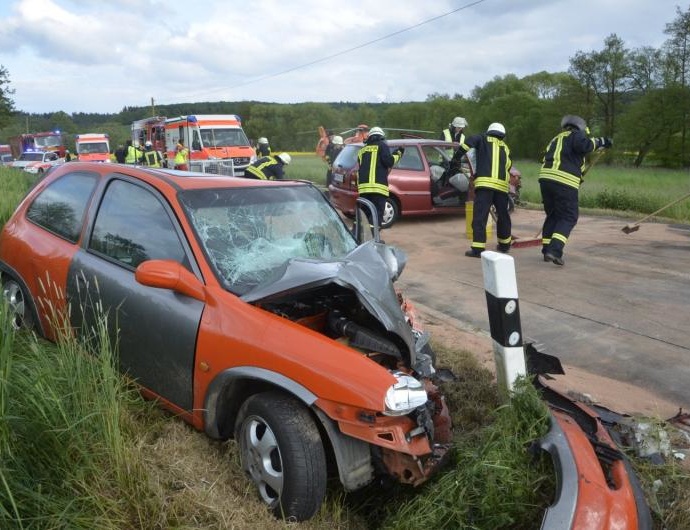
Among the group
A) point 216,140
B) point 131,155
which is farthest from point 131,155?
point 216,140

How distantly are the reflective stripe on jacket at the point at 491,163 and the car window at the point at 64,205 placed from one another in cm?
541

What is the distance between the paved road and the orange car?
6.27 ft

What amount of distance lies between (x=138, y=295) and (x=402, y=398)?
155cm

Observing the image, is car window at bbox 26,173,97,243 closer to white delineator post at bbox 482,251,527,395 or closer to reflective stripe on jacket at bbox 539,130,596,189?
white delineator post at bbox 482,251,527,395

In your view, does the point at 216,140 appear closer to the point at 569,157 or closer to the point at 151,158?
the point at 151,158

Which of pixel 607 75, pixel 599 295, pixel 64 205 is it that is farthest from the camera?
pixel 607 75

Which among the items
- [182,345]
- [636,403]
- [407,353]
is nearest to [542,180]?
[636,403]

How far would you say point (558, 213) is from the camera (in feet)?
24.7

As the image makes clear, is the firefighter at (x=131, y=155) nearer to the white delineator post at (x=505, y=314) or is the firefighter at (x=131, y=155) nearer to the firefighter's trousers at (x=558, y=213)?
the firefighter's trousers at (x=558, y=213)

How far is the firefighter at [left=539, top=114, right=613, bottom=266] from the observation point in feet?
24.1

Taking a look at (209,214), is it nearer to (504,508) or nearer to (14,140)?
(504,508)

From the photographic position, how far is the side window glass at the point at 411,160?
10.8 meters

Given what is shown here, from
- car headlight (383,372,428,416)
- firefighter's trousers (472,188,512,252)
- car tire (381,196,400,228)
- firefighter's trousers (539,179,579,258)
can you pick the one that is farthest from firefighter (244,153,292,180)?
car headlight (383,372,428,416)

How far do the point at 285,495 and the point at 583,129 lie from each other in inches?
261
